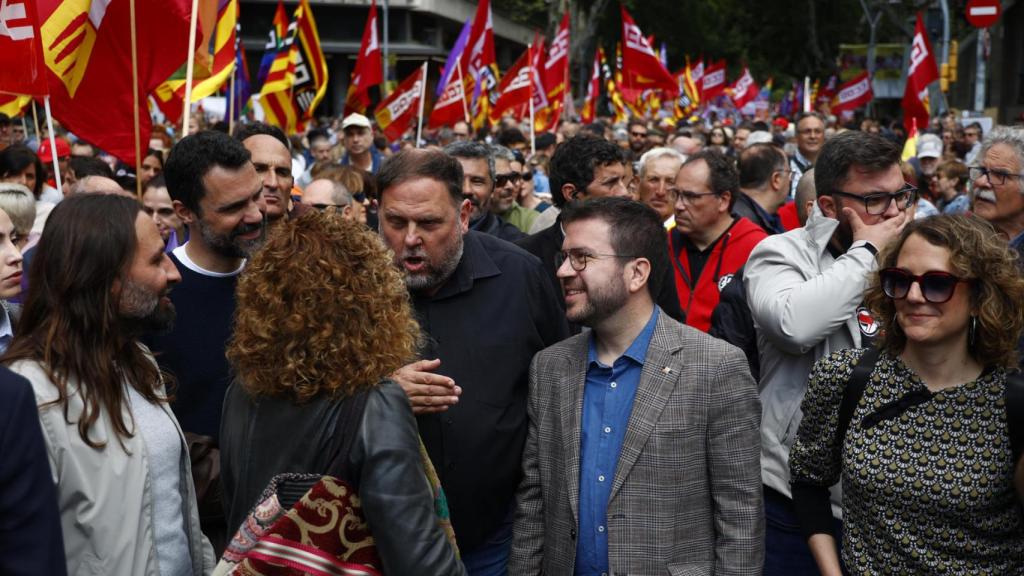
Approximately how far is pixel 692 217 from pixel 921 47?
36.7ft

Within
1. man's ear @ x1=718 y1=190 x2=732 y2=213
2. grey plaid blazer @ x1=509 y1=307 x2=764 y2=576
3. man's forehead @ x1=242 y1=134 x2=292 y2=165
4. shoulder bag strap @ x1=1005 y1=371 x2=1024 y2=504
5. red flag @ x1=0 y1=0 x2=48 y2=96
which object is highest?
red flag @ x1=0 y1=0 x2=48 y2=96

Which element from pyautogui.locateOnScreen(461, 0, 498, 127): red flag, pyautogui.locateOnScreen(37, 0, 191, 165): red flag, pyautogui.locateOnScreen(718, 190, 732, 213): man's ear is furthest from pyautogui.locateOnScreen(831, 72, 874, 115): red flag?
pyautogui.locateOnScreen(37, 0, 191, 165): red flag

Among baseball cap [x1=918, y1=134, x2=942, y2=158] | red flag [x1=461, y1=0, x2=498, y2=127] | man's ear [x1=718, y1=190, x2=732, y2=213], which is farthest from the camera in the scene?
red flag [x1=461, y1=0, x2=498, y2=127]

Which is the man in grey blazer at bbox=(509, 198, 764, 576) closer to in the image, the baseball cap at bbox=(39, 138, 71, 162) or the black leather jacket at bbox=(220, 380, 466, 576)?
the black leather jacket at bbox=(220, 380, 466, 576)

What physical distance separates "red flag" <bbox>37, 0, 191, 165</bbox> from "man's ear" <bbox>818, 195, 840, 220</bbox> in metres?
4.36

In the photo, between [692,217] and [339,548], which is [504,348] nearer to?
[339,548]

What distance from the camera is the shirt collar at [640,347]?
3596 mm

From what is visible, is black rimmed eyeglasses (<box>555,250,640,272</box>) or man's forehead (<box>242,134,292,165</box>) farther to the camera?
man's forehead (<box>242,134,292,165</box>)

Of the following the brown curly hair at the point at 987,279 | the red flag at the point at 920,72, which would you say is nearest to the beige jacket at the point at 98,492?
the brown curly hair at the point at 987,279

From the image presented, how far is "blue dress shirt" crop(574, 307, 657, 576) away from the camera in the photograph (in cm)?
350

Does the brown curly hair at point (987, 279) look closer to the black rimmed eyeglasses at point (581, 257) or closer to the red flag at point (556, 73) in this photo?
the black rimmed eyeglasses at point (581, 257)

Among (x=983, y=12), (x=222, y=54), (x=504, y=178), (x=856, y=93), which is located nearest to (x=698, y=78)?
(x=856, y=93)

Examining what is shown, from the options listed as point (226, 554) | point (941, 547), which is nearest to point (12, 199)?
point (226, 554)

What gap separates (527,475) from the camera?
149 inches
